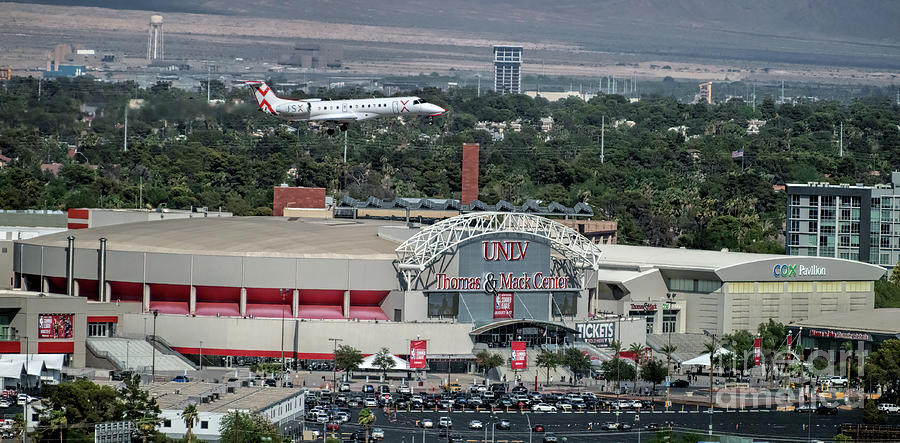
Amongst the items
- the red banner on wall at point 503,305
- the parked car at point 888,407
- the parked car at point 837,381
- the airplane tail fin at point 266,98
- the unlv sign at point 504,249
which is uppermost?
the airplane tail fin at point 266,98

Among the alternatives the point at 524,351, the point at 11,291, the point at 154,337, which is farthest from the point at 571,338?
the point at 11,291

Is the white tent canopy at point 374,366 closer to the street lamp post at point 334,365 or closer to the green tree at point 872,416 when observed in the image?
the street lamp post at point 334,365

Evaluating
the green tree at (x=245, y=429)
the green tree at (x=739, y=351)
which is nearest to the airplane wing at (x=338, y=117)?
the green tree at (x=739, y=351)

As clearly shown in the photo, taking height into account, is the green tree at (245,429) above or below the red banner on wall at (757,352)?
below

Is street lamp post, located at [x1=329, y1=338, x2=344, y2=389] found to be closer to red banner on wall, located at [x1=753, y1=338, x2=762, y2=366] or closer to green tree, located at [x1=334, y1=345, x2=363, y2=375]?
green tree, located at [x1=334, y1=345, x2=363, y2=375]

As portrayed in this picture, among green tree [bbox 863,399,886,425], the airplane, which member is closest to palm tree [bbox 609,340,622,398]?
green tree [bbox 863,399,886,425]

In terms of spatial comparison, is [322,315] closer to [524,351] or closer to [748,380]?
[524,351]

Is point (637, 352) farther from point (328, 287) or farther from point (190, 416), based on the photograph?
point (190, 416)
